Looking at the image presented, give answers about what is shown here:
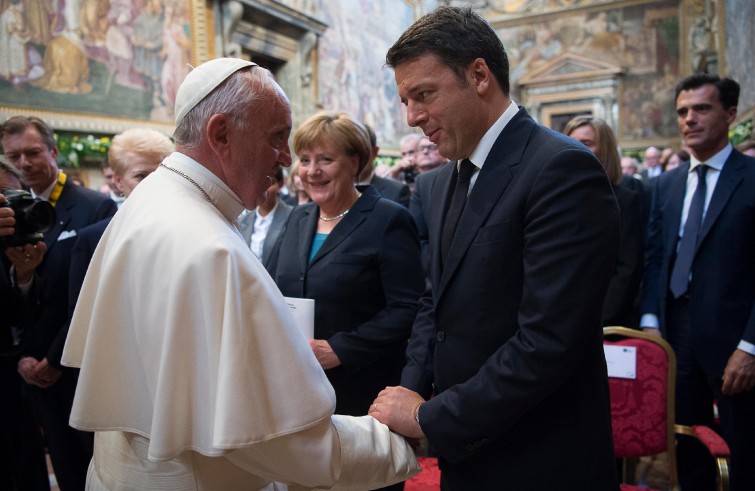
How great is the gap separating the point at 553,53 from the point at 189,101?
23.6m

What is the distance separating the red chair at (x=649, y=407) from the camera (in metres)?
2.76

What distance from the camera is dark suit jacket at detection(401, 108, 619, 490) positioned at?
1465 mm

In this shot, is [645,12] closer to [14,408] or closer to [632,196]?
[632,196]

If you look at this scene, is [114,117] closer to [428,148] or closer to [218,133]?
[428,148]

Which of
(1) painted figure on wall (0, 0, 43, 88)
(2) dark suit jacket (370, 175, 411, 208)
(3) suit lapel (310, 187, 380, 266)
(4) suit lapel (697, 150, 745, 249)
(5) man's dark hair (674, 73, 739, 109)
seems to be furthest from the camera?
(1) painted figure on wall (0, 0, 43, 88)

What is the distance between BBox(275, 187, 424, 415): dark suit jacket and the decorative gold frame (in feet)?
22.0

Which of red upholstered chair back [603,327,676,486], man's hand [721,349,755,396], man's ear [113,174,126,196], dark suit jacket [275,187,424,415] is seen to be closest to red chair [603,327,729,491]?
red upholstered chair back [603,327,676,486]

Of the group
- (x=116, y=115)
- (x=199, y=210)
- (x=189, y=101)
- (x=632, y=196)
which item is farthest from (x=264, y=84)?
(x=116, y=115)

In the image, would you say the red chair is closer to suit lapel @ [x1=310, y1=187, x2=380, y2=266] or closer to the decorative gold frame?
suit lapel @ [x1=310, y1=187, x2=380, y2=266]

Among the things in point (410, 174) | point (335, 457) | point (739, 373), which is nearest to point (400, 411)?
point (335, 457)

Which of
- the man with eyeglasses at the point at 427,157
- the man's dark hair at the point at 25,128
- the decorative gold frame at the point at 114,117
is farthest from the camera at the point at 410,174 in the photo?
the decorative gold frame at the point at 114,117

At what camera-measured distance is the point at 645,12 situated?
69.7 feet

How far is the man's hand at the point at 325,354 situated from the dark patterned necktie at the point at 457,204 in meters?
0.91

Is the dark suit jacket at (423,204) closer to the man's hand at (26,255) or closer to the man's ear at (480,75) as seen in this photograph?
the man's hand at (26,255)
